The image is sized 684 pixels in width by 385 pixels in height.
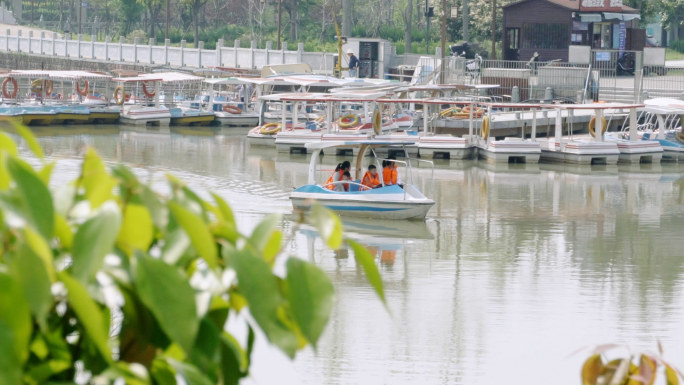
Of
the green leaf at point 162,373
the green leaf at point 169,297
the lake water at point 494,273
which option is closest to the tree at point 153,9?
the lake water at point 494,273

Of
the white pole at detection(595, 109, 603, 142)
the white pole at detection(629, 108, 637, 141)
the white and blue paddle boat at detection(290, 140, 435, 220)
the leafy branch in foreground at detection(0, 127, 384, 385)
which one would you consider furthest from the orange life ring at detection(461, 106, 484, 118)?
the leafy branch in foreground at detection(0, 127, 384, 385)

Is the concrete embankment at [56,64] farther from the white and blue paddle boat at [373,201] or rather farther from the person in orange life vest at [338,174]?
the white and blue paddle boat at [373,201]

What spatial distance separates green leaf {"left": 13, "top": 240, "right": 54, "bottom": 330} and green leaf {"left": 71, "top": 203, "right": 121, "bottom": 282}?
7cm

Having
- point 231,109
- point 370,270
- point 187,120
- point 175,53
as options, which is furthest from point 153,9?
point 370,270

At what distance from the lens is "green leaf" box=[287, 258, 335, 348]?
1516mm

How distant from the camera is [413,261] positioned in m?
15.3

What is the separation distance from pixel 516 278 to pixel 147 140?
2062 centimetres

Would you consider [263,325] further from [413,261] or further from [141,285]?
[413,261]

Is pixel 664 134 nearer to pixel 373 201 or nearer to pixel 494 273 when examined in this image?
pixel 373 201

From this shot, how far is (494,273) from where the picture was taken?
1459 cm

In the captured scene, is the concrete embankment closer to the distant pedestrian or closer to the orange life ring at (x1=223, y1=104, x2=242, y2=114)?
the distant pedestrian

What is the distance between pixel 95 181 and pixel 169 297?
23 centimetres

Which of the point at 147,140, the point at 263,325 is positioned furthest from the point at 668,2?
the point at 263,325

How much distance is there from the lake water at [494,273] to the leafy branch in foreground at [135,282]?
225cm
